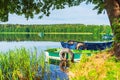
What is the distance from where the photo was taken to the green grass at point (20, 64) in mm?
16984

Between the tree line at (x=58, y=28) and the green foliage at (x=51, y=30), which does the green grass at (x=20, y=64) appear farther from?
the tree line at (x=58, y=28)

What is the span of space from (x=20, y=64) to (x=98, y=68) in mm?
3503

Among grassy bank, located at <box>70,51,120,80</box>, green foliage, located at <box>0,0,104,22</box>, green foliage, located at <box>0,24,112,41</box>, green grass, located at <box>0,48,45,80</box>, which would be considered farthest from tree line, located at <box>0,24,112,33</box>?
green grass, located at <box>0,48,45,80</box>

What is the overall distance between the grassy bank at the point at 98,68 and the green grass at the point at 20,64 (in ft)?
5.60

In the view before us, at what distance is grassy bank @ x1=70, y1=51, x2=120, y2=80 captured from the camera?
1592cm

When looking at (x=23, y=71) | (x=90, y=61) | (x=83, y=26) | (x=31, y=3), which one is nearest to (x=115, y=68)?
(x=90, y=61)

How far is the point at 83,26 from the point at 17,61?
110809mm

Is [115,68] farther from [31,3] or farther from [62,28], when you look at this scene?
[62,28]

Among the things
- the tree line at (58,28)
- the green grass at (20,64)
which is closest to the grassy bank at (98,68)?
the green grass at (20,64)

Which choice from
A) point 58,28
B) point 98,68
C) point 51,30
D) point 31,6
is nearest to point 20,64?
point 98,68

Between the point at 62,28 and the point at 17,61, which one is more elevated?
the point at 17,61

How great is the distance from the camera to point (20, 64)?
1702 centimetres

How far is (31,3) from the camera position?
24.3m

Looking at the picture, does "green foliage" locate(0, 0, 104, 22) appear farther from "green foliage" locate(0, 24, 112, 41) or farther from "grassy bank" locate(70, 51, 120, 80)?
"green foliage" locate(0, 24, 112, 41)
